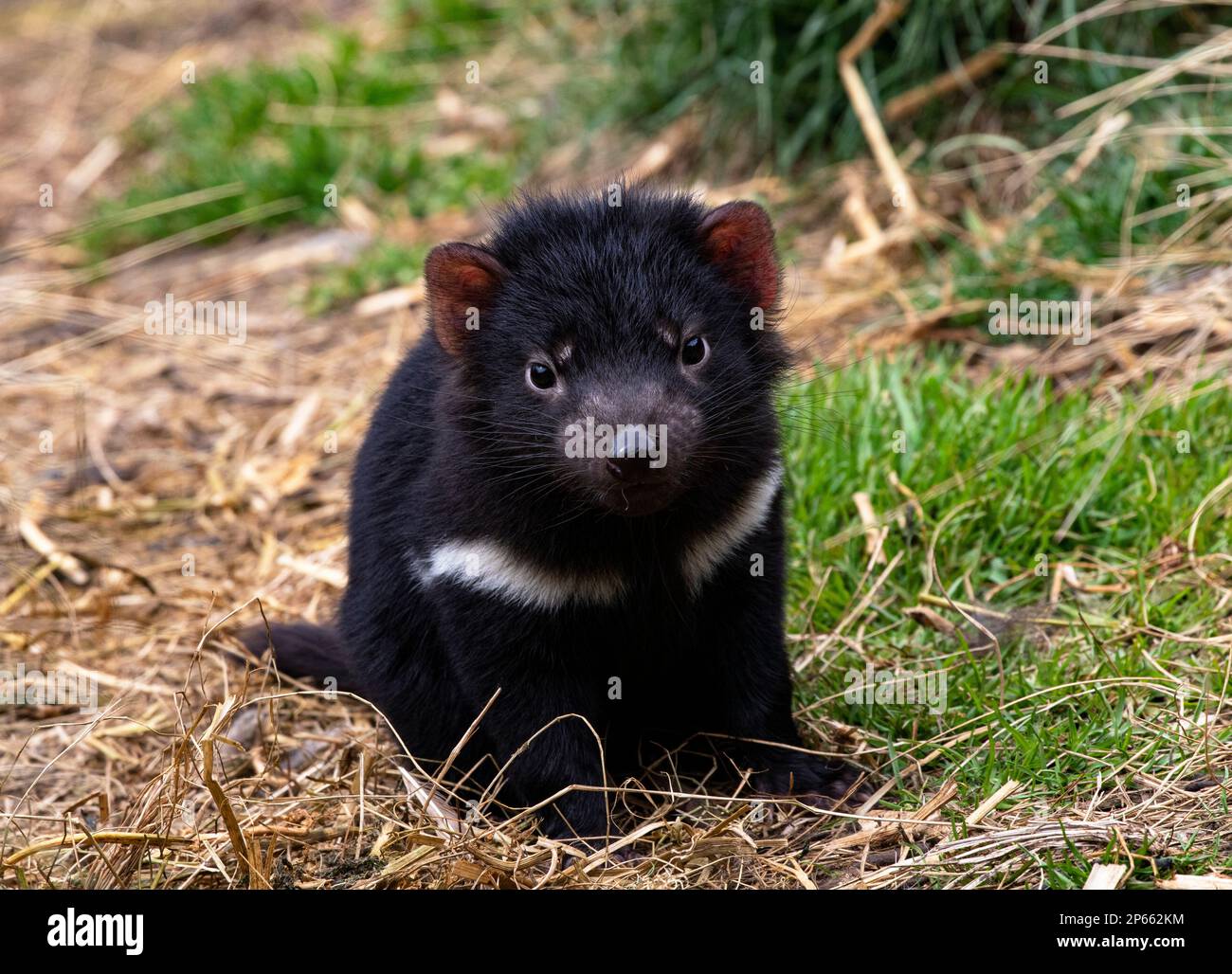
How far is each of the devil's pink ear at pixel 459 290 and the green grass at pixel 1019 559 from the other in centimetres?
92

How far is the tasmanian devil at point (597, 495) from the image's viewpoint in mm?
3023

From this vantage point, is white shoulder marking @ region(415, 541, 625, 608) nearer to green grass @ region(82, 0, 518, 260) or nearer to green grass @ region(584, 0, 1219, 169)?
green grass @ region(584, 0, 1219, 169)

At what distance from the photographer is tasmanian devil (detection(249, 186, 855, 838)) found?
3.02 m

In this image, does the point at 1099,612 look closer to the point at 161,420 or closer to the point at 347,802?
the point at 347,802

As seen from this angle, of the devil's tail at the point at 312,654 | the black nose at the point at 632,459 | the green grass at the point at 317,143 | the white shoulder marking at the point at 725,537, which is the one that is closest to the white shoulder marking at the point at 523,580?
the white shoulder marking at the point at 725,537

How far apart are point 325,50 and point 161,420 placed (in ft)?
11.0

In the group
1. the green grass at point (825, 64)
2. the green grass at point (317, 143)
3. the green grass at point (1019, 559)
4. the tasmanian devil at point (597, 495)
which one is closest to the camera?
the tasmanian devil at point (597, 495)

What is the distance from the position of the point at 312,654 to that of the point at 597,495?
1.45m

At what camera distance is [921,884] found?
114 inches

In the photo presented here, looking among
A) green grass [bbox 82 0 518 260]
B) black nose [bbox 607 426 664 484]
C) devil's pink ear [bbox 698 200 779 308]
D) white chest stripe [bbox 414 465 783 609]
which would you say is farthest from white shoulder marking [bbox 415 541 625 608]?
green grass [bbox 82 0 518 260]

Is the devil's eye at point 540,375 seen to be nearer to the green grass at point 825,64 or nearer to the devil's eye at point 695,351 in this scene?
the devil's eye at point 695,351

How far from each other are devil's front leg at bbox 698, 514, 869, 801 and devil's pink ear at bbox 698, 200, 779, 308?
1.84 ft

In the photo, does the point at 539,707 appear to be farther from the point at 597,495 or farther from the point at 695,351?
the point at 695,351
